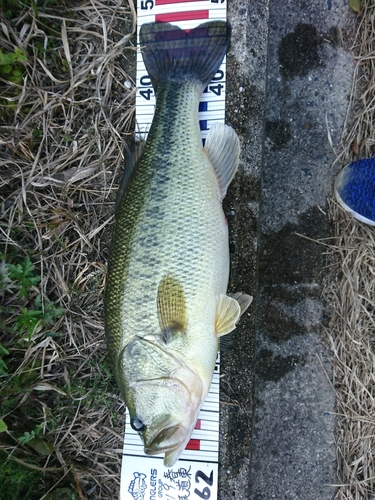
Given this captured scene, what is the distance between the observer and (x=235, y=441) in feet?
7.92

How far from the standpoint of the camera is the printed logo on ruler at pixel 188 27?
2414mm

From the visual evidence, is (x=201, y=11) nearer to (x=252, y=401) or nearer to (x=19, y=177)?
(x=19, y=177)

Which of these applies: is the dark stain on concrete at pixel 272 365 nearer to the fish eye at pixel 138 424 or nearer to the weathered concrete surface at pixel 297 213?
the weathered concrete surface at pixel 297 213

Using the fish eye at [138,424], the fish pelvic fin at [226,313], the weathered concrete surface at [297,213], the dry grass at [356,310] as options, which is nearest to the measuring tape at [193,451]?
the weathered concrete surface at [297,213]

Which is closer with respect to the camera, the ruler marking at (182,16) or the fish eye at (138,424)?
the fish eye at (138,424)

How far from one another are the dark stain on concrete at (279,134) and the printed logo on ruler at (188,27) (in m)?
0.44

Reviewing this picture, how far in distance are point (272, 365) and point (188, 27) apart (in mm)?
2165

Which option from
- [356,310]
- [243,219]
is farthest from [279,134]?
[356,310]

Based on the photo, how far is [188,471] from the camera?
2.40m

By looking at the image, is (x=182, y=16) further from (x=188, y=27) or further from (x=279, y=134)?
(x=279, y=134)

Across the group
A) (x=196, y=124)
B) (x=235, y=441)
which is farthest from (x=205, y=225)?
(x=235, y=441)

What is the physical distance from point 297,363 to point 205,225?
1251 millimetres

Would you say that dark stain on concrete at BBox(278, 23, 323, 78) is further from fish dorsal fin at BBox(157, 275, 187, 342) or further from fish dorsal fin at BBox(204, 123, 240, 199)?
fish dorsal fin at BBox(157, 275, 187, 342)

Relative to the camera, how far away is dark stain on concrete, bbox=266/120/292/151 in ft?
8.82
